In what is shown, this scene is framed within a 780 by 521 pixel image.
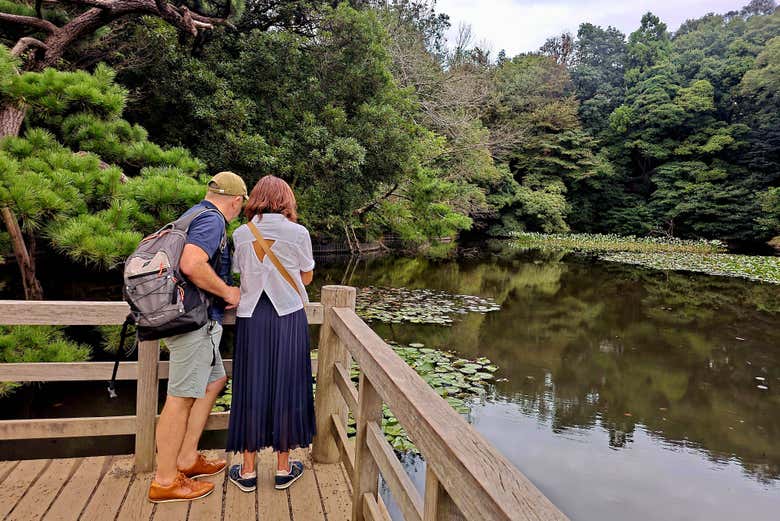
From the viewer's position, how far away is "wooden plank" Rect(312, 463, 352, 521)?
5.50 feet

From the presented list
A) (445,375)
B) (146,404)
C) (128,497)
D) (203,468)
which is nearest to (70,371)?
(146,404)

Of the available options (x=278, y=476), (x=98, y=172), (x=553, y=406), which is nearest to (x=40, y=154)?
(x=98, y=172)

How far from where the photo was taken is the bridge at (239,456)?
54.1 inches

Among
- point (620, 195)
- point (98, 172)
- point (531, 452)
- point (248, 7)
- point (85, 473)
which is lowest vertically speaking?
point (531, 452)

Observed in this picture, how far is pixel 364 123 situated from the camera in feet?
30.4

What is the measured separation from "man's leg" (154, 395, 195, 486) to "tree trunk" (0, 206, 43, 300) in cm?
216

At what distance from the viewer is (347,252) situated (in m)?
14.8

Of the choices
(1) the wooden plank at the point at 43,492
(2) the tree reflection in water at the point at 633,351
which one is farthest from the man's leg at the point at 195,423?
(2) the tree reflection in water at the point at 633,351

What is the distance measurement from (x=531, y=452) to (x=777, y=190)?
22.0 m

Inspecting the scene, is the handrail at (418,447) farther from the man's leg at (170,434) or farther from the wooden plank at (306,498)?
the man's leg at (170,434)

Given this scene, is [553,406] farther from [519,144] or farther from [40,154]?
[519,144]

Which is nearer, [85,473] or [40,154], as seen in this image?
[85,473]

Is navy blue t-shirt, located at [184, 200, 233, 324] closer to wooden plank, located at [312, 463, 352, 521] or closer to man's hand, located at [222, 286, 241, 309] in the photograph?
man's hand, located at [222, 286, 241, 309]

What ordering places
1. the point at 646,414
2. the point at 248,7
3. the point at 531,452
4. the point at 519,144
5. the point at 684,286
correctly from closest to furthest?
the point at 531,452 < the point at 646,414 < the point at 248,7 < the point at 684,286 < the point at 519,144
